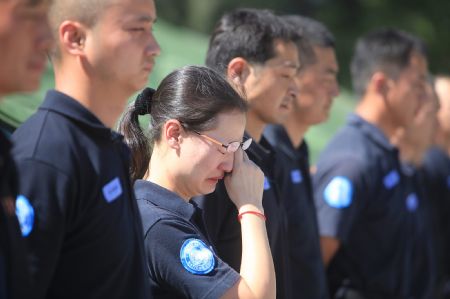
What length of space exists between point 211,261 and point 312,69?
2.20 metres

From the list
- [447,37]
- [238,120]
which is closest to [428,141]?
[238,120]

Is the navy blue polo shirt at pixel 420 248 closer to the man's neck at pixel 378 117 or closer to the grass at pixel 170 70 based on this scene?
the man's neck at pixel 378 117

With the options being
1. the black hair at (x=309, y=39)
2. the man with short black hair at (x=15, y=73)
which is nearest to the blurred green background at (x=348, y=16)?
the black hair at (x=309, y=39)

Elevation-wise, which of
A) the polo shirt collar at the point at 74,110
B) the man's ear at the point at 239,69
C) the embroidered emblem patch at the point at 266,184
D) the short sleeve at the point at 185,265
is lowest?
the embroidered emblem patch at the point at 266,184

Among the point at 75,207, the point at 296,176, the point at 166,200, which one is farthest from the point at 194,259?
the point at 296,176

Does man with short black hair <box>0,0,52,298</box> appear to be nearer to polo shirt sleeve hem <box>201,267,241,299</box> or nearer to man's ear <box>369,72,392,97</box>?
polo shirt sleeve hem <box>201,267,241,299</box>

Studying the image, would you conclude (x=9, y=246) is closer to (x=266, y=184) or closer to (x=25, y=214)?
(x=25, y=214)

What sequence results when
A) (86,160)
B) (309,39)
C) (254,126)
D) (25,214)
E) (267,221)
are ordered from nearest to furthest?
(25,214)
(86,160)
(267,221)
(254,126)
(309,39)

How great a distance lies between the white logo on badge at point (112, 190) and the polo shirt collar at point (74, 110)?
0.12 m

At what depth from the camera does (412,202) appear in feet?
17.5

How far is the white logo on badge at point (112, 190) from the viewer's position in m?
2.32

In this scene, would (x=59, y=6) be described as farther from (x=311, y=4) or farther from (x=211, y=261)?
(x=311, y=4)

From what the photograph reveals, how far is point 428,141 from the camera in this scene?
237 inches

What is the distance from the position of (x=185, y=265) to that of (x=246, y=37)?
1.42 meters
